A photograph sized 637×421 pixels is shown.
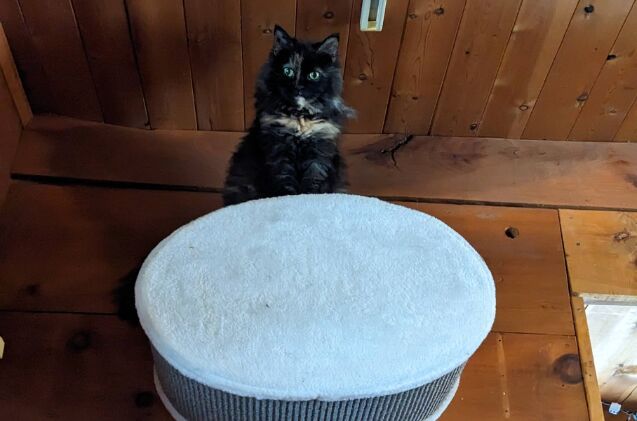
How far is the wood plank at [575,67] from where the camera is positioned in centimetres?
138

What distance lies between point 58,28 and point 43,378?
2.35 feet

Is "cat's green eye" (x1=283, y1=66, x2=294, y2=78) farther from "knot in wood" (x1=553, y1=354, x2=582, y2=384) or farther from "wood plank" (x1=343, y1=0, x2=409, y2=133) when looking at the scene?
"knot in wood" (x1=553, y1=354, x2=582, y2=384)

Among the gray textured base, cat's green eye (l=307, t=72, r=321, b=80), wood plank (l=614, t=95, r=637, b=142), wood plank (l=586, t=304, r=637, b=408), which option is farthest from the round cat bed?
Answer: wood plank (l=586, t=304, r=637, b=408)

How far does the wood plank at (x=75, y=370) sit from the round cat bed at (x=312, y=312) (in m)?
0.07

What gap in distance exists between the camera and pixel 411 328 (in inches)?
Result: 40.3

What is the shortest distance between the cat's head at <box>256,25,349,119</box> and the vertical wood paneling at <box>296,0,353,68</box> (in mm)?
134

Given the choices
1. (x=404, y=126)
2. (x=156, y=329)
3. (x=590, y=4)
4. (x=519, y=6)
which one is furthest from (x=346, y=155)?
(x=156, y=329)

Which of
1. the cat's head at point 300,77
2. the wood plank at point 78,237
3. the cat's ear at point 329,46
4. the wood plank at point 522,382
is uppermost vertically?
the cat's ear at point 329,46

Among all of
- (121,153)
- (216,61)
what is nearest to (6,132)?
(121,153)

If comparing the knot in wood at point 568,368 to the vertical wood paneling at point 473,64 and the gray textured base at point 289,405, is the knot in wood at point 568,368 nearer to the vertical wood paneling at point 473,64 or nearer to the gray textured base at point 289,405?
the gray textured base at point 289,405

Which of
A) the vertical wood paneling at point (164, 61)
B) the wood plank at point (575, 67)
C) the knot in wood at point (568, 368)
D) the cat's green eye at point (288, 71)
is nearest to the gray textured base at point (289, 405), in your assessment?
the knot in wood at point (568, 368)

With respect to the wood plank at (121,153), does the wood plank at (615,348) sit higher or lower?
lower

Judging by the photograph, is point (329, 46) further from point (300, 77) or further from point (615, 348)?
point (615, 348)

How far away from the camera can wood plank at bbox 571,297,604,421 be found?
1251 millimetres
